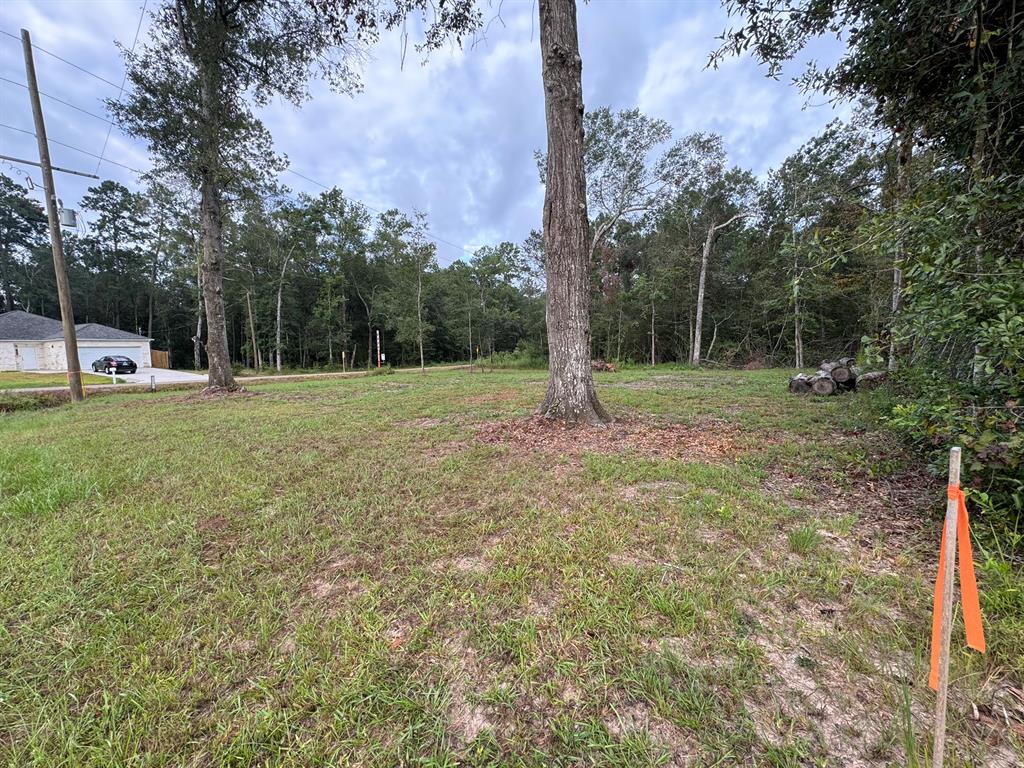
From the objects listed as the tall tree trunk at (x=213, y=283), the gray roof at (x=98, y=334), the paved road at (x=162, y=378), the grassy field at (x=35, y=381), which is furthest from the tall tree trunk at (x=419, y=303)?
the gray roof at (x=98, y=334)

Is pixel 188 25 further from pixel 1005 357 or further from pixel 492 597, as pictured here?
pixel 1005 357

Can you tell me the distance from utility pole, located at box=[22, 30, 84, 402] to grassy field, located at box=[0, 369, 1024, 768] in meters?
8.05

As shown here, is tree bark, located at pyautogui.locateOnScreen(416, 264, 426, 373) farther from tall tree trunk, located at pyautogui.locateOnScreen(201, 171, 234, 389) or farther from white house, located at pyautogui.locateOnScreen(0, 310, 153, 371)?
white house, located at pyautogui.locateOnScreen(0, 310, 153, 371)

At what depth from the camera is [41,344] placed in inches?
894

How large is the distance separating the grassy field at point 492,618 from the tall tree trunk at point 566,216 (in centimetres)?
153

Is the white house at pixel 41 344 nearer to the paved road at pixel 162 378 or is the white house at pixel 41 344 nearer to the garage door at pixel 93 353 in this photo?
the garage door at pixel 93 353

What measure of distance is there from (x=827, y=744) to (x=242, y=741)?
1.71 m

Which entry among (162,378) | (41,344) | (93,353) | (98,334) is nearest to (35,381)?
(162,378)

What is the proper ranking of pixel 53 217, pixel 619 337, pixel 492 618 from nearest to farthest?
pixel 492 618, pixel 53 217, pixel 619 337

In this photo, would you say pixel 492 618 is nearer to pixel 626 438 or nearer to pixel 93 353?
pixel 626 438

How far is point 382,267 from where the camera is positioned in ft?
94.1

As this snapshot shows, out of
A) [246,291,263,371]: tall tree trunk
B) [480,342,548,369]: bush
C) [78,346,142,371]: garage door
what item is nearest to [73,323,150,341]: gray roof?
[78,346,142,371]: garage door

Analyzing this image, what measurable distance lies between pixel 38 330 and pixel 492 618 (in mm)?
36405

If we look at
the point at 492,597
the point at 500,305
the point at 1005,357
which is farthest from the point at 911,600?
the point at 500,305
